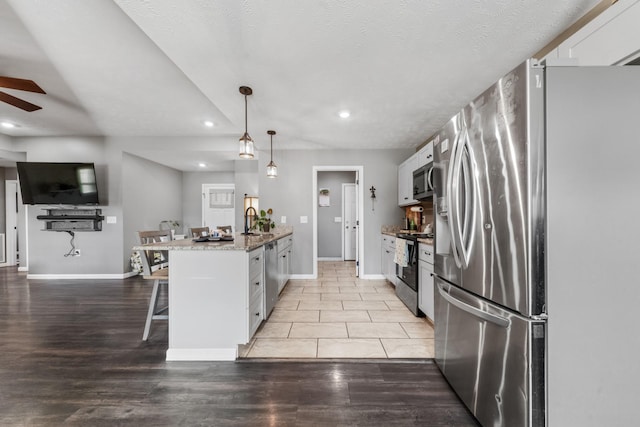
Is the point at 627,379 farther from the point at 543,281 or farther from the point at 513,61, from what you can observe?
the point at 513,61

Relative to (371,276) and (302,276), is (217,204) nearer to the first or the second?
(302,276)

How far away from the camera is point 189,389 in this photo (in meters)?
1.70

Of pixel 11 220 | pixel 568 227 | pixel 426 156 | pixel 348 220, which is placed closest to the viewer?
pixel 568 227

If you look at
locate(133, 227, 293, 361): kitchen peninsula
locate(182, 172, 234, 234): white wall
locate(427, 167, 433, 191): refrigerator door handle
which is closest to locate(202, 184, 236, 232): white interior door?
locate(182, 172, 234, 234): white wall

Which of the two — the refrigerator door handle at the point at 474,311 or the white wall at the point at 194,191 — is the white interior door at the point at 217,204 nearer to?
the white wall at the point at 194,191

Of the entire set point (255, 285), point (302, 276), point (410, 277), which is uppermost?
point (255, 285)

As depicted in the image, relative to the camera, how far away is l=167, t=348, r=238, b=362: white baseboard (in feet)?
6.63

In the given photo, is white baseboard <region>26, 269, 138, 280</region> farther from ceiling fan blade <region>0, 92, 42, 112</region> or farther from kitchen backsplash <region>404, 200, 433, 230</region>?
kitchen backsplash <region>404, 200, 433, 230</region>

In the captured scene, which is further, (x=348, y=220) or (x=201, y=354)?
(x=348, y=220)

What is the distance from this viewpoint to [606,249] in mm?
1096

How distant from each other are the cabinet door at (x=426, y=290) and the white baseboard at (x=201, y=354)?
1.84 metres

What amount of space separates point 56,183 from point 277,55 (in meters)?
4.93

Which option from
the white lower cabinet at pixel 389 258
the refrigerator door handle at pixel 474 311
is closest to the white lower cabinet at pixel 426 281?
the refrigerator door handle at pixel 474 311

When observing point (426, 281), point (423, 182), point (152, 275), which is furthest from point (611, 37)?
point (152, 275)
